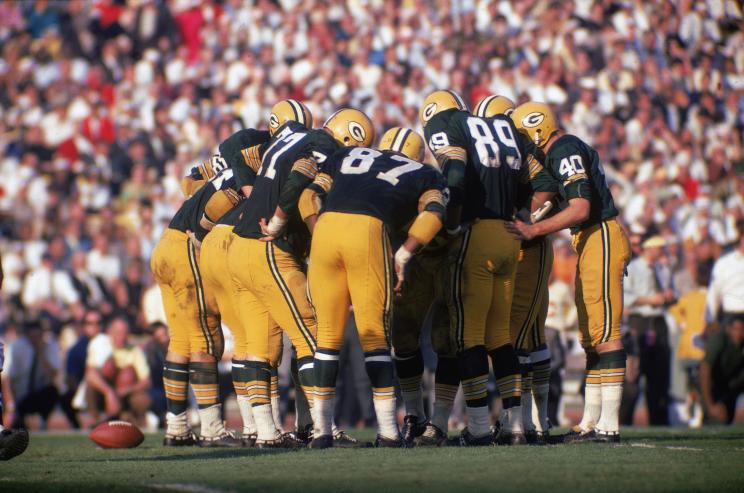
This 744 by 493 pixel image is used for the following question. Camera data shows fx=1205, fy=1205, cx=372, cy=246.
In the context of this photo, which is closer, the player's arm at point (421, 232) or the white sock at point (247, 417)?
the player's arm at point (421, 232)

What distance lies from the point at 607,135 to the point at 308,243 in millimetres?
10960

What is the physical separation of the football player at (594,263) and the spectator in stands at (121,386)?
22.0 ft

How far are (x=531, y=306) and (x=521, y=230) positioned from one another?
0.81 meters

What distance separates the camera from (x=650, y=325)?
43.2ft

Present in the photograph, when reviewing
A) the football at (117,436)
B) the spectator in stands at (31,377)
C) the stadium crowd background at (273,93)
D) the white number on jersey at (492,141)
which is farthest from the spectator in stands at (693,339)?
the spectator in stands at (31,377)

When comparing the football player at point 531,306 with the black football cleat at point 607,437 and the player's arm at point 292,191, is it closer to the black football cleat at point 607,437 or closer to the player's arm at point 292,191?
the black football cleat at point 607,437

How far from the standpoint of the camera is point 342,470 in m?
6.41

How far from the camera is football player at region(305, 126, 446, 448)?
7617 millimetres

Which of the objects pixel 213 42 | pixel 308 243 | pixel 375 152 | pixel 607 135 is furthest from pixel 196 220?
pixel 213 42

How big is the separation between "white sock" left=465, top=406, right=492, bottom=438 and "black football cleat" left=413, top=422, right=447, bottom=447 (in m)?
0.35

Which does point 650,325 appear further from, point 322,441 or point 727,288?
point 322,441

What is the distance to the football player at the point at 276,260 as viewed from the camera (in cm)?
836

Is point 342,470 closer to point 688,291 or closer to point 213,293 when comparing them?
point 213,293

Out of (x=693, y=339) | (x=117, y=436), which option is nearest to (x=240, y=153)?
(x=117, y=436)
